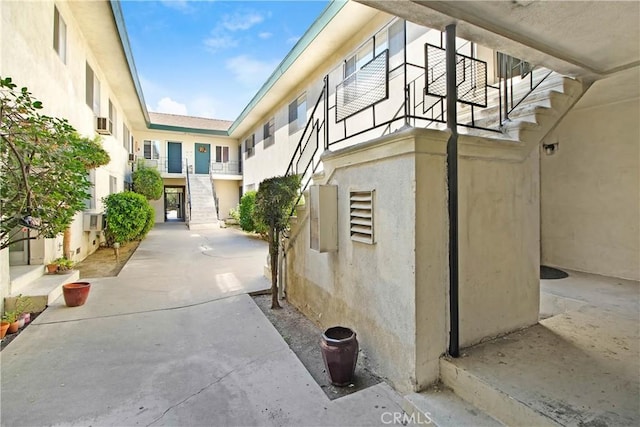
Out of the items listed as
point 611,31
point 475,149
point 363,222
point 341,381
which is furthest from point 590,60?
point 341,381

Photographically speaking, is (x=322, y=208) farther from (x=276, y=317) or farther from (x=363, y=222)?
(x=276, y=317)

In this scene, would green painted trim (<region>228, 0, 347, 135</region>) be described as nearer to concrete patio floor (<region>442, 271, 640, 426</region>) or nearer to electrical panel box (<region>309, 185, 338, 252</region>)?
electrical panel box (<region>309, 185, 338, 252</region>)

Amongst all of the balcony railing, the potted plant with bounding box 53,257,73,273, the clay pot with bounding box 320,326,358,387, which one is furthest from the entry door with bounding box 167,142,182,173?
the clay pot with bounding box 320,326,358,387

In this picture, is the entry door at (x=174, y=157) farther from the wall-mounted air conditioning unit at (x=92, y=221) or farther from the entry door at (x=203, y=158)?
the wall-mounted air conditioning unit at (x=92, y=221)

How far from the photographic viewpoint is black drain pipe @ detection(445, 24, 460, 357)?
8.74 feet

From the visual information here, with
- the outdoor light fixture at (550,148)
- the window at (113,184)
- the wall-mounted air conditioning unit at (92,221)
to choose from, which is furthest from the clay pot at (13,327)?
the outdoor light fixture at (550,148)

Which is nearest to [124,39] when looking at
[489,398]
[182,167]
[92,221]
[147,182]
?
[92,221]

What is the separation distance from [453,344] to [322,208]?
184 cm

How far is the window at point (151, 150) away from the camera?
20578 millimetres

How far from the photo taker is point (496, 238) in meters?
3.02

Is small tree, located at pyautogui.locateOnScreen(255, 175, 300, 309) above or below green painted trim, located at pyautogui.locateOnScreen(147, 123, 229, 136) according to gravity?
below

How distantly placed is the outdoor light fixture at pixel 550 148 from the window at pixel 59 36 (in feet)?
33.3

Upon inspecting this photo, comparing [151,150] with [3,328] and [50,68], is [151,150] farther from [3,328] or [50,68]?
[3,328]

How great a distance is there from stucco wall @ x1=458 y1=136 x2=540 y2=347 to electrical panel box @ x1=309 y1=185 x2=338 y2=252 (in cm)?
135
